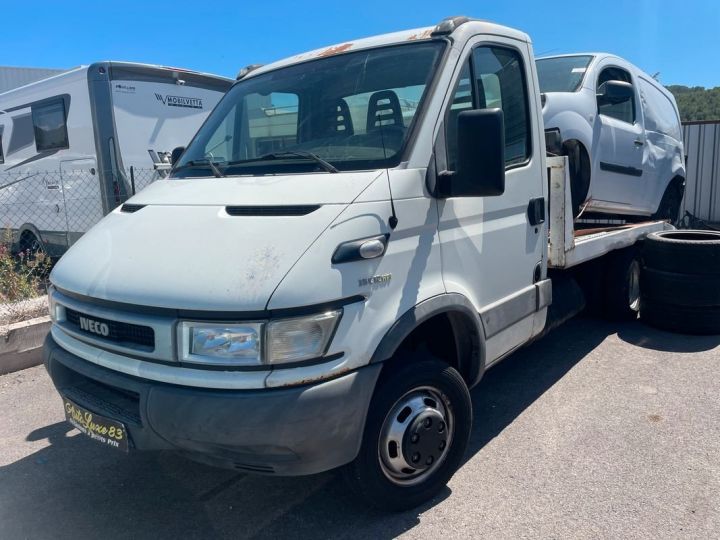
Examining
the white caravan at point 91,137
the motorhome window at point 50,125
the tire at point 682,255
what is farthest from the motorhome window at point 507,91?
the motorhome window at point 50,125

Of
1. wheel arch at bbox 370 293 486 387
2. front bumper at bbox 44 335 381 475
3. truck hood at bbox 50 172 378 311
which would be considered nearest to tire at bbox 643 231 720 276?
wheel arch at bbox 370 293 486 387

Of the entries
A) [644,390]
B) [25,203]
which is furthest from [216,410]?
[25,203]

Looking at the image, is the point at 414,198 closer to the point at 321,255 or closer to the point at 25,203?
the point at 321,255

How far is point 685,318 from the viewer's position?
5.67m

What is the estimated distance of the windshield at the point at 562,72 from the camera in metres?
5.68

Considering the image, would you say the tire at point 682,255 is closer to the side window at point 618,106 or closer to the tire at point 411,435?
the side window at point 618,106

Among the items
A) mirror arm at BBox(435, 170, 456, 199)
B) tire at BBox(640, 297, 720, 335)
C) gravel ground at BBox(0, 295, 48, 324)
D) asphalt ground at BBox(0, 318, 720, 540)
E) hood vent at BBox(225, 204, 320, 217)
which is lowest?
asphalt ground at BBox(0, 318, 720, 540)

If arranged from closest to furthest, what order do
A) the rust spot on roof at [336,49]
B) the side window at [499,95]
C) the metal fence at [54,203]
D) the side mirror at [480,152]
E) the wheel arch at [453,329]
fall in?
1. the side mirror at [480,152]
2. the wheel arch at [453,329]
3. the side window at [499,95]
4. the rust spot on roof at [336,49]
5. the metal fence at [54,203]

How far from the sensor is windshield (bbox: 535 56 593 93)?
18.6ft

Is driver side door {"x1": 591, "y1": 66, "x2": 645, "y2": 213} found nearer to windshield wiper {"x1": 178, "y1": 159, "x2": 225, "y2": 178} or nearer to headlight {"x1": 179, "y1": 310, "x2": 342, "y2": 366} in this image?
windshield wiper {"x1": 178, "y1": 159, "x2": 225, "y2": 178}

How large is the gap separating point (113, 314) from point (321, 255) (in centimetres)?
104

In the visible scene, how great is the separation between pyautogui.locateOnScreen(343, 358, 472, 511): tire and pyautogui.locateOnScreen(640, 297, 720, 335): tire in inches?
137

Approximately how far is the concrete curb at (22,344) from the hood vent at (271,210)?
3.41 meters

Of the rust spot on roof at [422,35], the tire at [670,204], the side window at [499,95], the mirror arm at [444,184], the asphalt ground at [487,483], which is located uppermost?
the rust spot on roof at [422,35]
